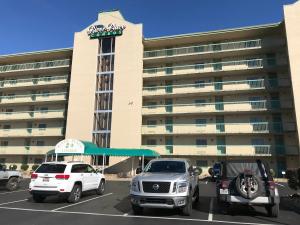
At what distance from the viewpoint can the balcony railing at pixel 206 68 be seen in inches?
1419

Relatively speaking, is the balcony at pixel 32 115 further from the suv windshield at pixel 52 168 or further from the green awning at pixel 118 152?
the suv windshield at pixel 52 168

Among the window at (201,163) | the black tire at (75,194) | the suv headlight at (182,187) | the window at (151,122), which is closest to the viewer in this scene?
the suv headlight at (182,187)

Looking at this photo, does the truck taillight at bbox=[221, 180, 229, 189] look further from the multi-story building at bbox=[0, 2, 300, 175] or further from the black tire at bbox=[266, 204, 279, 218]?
the multi-story building at bbox=[0, 2, 300, 175]

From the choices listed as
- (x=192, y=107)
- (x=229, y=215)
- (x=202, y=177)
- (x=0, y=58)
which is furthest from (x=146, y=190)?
(x=0, y=58)

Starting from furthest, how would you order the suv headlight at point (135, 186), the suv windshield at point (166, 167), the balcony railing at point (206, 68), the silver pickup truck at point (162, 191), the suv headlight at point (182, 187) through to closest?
the balcony railing at point (206, 68), the suv windshield at point (166, 167), the suv headlight at point (135, 186), the suv headlight at point (182, 187), the silver pickup truck at point (162, 191)

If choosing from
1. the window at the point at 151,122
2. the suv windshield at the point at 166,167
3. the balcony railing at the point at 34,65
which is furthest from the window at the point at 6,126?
the suv windshield at the point at 166,167

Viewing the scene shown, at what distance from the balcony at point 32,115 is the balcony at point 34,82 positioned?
4522mm

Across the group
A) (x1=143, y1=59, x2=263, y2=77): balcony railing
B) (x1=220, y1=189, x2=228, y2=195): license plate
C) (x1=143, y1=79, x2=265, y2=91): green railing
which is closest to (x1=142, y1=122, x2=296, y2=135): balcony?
(x1=143, y1=79, x2=265, y2=91): green railing

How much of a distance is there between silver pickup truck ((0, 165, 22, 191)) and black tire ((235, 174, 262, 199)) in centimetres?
1392

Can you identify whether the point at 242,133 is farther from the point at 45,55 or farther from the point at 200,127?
the point at 45,55

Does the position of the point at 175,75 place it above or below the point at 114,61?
below

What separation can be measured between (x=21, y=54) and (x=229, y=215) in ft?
150

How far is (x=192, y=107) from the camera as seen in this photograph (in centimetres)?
3722

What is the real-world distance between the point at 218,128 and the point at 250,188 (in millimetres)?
26623
